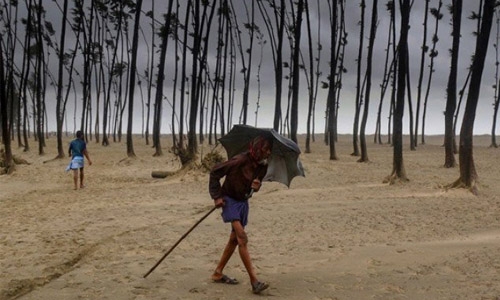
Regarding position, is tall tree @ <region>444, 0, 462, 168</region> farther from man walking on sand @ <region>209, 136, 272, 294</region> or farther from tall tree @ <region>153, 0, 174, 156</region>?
man walking on sand @ <region>209, 136, 272, 294</region>

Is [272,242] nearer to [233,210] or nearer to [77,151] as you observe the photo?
[233,210]

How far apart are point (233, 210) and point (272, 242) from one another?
3.02 meters

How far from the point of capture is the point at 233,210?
6.00 meters

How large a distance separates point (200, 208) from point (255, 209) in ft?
4.43

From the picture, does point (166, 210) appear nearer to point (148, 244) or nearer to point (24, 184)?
point (148, 244)

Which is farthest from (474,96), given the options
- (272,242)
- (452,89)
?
(272,242)

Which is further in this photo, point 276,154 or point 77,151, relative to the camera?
point 77,151

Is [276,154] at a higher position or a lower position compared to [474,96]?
lower

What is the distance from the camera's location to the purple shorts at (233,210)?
5.98 m

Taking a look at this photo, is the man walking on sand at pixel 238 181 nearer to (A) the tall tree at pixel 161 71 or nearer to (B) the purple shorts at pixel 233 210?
(B) the purple shorts at pixel 233 210

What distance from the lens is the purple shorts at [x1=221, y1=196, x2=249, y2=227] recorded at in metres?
5.98

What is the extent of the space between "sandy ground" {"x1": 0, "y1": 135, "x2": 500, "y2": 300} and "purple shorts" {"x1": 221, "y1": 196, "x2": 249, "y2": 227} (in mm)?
842

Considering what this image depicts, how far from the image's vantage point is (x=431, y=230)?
974cm

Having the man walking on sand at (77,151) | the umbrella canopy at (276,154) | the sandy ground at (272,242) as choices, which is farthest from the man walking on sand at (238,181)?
the man walking on sand at (77,151)
